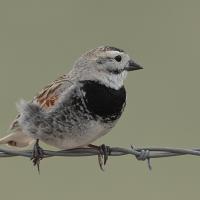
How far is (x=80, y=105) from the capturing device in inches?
256

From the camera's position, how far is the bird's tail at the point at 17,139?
7.09 meters

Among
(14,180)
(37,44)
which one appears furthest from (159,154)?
(37,44)

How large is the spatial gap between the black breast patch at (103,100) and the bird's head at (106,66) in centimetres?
6

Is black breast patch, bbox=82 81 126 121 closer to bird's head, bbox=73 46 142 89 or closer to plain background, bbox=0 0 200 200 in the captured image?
bird's head, bbox=73 46 142 89

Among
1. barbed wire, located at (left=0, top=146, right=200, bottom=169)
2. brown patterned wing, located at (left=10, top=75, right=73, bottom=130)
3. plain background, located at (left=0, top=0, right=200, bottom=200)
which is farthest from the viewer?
plain background, located at (left=0, top=0, right=200, bottom=200)

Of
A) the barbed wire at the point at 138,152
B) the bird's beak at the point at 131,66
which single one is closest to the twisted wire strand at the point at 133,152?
the barbed wire at the point at 138,152

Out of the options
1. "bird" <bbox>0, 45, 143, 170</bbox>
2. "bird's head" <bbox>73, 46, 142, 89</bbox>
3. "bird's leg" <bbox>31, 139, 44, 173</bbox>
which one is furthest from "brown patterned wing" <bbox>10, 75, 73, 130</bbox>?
"bird's leg" <bbox>31, 139, 44, 173</bbox>

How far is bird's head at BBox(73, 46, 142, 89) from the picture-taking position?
6.79 metres

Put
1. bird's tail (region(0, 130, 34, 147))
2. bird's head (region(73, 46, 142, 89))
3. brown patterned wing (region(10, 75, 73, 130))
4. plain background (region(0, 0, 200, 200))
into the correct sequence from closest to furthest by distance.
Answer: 1. brown patterned wing (region(10, 75, 73, 130))
2. bird's head (region(73, 46, 142, 89))
3. bird's tail (region(0, 130, 34, 147))
4. plain background (region(0, 0, 200, 200))

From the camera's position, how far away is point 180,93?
10469 millimetres

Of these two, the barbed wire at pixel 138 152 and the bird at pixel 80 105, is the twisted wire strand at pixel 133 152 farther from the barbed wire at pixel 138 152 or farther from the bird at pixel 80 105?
the bird at pixel 80 105

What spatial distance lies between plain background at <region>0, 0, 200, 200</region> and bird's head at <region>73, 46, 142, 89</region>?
1.41m

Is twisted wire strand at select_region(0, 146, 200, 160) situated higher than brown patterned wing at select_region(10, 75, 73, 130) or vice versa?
brown patterned wing at select_region(10, 75, 73, 130)

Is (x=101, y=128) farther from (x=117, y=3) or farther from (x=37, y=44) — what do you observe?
(x=117, y=3)
